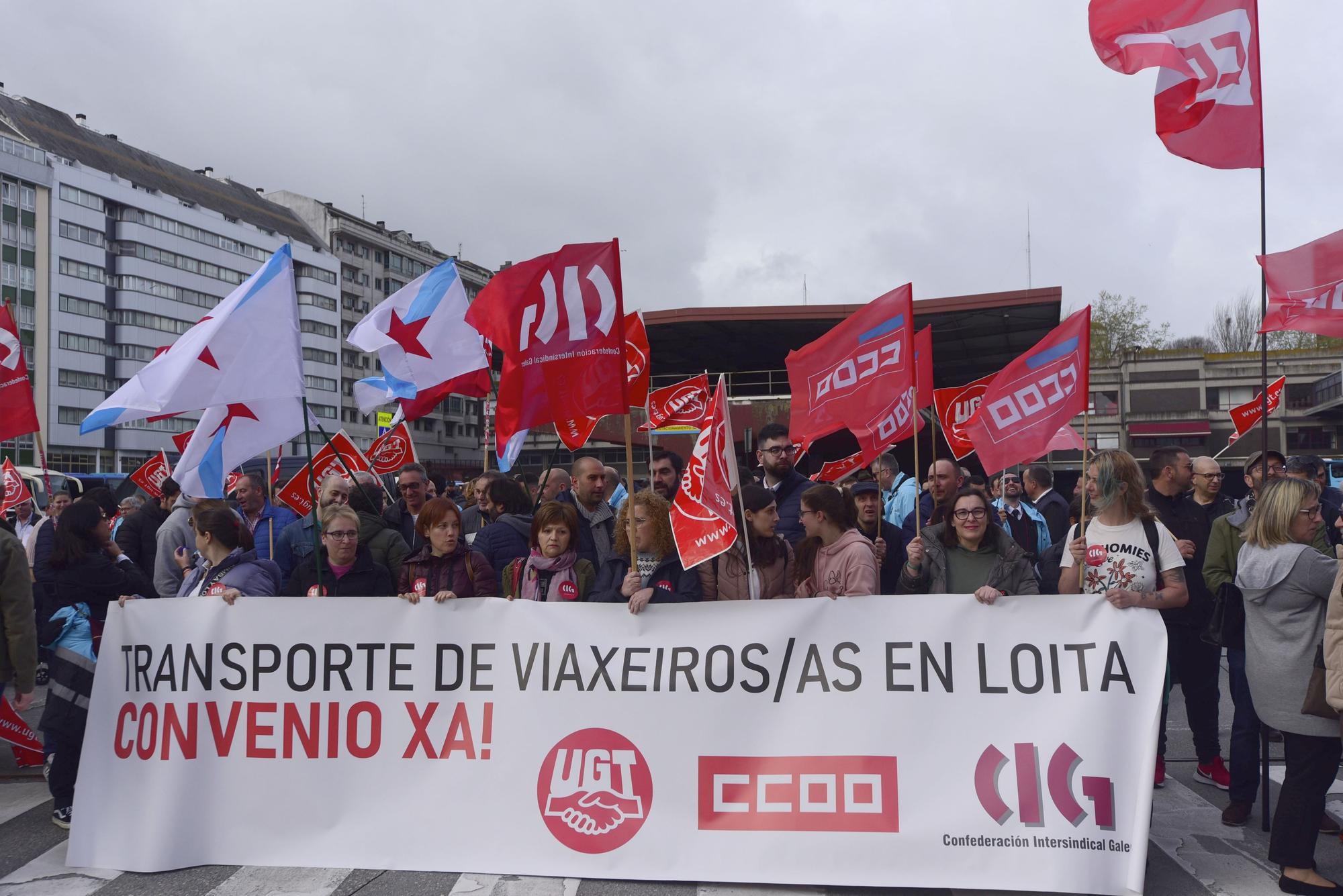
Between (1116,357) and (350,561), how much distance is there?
71.2m

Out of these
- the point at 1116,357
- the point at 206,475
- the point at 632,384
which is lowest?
the point at 206,475

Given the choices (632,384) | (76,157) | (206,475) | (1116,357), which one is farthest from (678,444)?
(76,157)

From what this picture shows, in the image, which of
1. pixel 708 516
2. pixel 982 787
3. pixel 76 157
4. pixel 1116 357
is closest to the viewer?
pixel 982 787

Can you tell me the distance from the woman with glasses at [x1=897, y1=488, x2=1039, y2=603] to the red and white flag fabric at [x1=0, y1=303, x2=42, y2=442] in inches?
246

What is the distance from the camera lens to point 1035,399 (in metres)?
5.96

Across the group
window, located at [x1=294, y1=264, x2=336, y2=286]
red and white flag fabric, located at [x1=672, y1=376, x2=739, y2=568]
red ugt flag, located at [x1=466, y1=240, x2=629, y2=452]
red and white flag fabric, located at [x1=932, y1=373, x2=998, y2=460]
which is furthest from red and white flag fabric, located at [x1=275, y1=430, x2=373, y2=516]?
window, located at [x1=294, y1=264, x2=336, y2=286]

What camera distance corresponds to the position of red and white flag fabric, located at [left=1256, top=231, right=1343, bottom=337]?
545 centimetres

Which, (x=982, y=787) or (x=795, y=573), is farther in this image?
(x=795, y=573)

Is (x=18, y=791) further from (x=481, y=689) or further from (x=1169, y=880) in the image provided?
(x=1169, y=880)

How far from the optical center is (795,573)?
534 centimetres

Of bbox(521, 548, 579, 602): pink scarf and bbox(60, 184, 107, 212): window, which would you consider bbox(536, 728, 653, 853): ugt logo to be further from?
bbox(60, 184, 107, 212): window

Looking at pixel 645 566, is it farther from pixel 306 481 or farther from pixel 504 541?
pixel 306 481

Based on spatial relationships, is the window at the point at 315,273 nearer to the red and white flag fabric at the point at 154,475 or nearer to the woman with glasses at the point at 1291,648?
the red and white flag fabric at the point at 154,475

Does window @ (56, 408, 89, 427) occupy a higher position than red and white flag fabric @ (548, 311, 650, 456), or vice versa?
window @ (56, 408, 89, 427)
